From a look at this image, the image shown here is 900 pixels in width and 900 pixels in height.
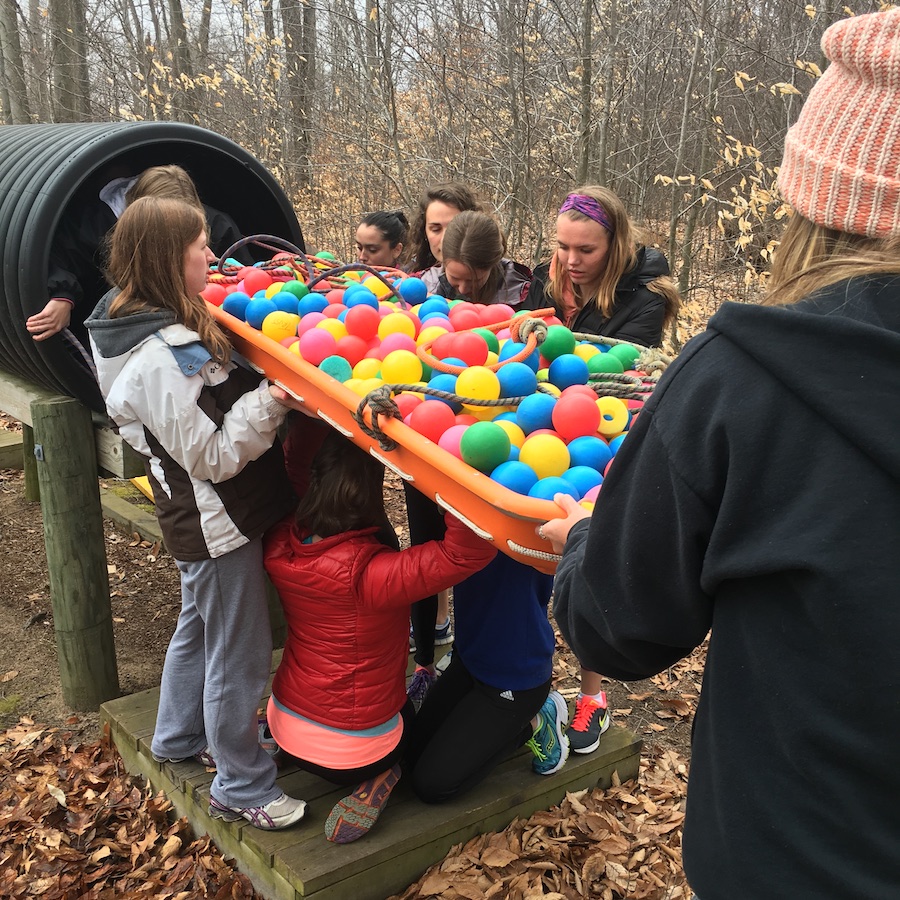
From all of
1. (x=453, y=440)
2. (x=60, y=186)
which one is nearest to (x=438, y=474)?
(x=453, y=440)

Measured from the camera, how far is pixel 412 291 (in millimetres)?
3215

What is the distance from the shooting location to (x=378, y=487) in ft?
8.98

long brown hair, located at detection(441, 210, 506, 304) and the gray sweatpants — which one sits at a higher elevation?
long brown hair, located at detection(441, 210, 506, 304)

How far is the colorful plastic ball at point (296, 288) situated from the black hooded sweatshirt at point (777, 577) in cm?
196

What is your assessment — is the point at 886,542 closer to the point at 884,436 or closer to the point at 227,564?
the point at 884,436

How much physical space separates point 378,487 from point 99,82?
13654 millimetres

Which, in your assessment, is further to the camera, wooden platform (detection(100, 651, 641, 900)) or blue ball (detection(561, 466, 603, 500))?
wooden platform (detection(100, 651, 641, 900))

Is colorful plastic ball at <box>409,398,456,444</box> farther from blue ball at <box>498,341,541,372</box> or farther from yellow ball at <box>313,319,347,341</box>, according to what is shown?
yellow ball at <box>313,319,347,341</box>

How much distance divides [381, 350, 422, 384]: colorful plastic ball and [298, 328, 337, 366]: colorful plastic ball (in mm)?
223

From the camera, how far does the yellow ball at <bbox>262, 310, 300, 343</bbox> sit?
2.70 m

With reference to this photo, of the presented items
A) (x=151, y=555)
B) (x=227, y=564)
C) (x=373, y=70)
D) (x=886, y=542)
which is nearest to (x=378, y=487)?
(x=227, y=564)

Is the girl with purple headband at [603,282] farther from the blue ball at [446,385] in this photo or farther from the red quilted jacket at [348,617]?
the blue ball at [446,385]

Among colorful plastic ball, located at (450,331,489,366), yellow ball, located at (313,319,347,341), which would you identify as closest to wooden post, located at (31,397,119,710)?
yellow ball, located at (313,319,347,341)

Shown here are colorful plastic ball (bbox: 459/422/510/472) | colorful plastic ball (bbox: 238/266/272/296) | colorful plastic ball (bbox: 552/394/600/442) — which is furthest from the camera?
colorful plastic ball (bbox: 238/266/272/296)
